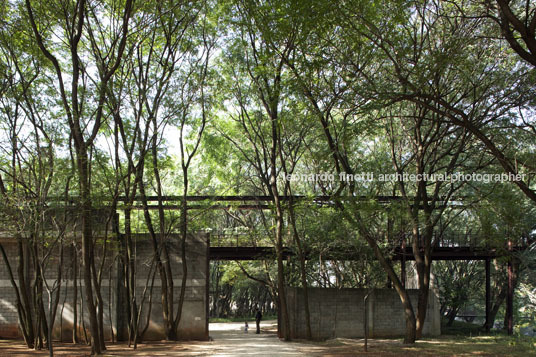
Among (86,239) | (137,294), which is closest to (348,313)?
(137,294)

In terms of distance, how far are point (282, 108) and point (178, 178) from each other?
12464mm

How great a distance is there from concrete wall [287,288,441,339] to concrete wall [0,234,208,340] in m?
3.71

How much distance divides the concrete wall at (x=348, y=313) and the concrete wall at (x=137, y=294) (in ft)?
12.2

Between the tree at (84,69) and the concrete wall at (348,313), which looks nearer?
the tree at (84,69)

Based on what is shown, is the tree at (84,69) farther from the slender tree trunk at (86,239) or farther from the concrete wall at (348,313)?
the concrete wall at (348,313)

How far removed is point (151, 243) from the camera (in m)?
17.8

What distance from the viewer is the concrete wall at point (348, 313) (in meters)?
18.4

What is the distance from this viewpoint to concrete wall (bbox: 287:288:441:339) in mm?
18391

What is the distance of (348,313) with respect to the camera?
1862 cm

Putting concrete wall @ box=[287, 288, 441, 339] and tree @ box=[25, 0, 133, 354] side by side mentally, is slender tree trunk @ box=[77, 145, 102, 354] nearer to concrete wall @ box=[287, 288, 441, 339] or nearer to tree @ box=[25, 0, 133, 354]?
tree @ box=[25, 0, 133, 354]

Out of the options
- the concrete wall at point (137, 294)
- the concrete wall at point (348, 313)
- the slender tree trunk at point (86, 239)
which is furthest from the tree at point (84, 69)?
the concrete wall at point (348, 313)

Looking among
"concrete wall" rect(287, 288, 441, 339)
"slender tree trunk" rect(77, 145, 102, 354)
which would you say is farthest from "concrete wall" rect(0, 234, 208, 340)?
"slender tree trunk" rect(77, 145, 102, 354)

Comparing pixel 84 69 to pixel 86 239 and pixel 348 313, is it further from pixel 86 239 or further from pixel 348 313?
pixel 348 313

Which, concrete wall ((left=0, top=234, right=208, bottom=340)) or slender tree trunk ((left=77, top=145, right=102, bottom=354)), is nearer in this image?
slender tree trunk ((left=77, top=145, right=102, bottom=354))
